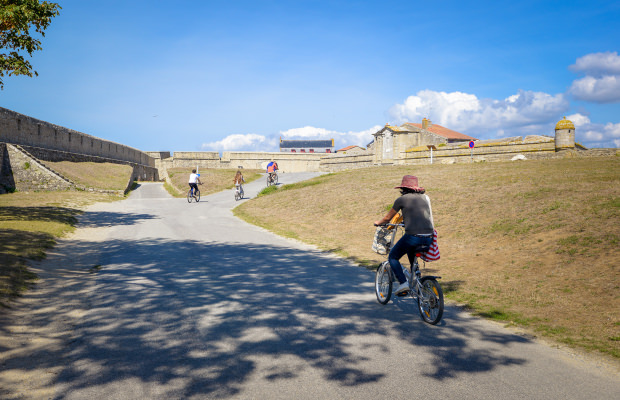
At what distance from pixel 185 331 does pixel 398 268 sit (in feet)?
9.98

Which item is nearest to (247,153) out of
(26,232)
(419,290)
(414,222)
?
(26,232)

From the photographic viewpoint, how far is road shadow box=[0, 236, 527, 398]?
12.6ft

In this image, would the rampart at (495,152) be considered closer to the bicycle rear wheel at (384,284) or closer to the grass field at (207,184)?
the grass field at (207,184)

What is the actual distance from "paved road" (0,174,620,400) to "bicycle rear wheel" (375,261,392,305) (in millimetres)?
226

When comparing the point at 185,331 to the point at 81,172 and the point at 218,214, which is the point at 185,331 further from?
the point at 81,172

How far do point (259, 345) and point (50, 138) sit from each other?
1586 inches

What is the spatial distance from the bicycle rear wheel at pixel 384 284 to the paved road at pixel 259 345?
226 millimetres

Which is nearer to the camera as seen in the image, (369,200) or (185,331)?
(185,331)

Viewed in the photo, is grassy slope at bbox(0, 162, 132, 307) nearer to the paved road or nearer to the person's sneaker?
the paved road

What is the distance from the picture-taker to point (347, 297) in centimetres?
647

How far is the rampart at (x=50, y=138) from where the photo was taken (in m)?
30.0

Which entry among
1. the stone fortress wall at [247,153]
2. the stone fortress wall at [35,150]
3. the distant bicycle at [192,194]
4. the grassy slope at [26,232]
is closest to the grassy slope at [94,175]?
the stone fortress wall at [35,150]

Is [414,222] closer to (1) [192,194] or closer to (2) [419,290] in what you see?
(2) [419,290]

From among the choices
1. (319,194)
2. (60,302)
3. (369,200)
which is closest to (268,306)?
(60,302)
